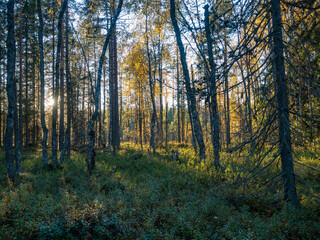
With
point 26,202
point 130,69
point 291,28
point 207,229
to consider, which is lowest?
point 207,229

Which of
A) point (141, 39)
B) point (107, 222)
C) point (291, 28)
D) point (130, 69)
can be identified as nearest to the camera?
point (107, 222)

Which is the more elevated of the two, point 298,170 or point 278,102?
point 278,102

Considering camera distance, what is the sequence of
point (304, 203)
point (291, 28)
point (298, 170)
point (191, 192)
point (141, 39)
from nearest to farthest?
1. point (291, 28)
2. point (304, 203)
3. point (191, 192)
4. point (298, 170)
5. point (141, 39)

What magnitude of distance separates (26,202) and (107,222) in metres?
2.50

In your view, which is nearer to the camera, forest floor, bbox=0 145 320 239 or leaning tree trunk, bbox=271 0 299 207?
forest floor, bbox=0 145 320 239

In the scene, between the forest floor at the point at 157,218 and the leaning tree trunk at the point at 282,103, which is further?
the leaning tree trunk at the point at 282,103

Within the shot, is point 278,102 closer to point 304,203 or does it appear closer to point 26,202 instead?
point 304,203

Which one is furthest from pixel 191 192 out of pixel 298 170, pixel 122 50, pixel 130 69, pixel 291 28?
pixel 122 50

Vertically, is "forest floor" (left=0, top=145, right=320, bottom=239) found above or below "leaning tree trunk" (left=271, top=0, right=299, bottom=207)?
below

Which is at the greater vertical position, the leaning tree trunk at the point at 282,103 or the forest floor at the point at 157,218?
the leaning tree trunk at the point at 282,103

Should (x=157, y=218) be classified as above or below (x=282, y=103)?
below

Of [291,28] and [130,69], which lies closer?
[291,28]

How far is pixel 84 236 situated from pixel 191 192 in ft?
11.4

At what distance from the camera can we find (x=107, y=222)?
3.98m
